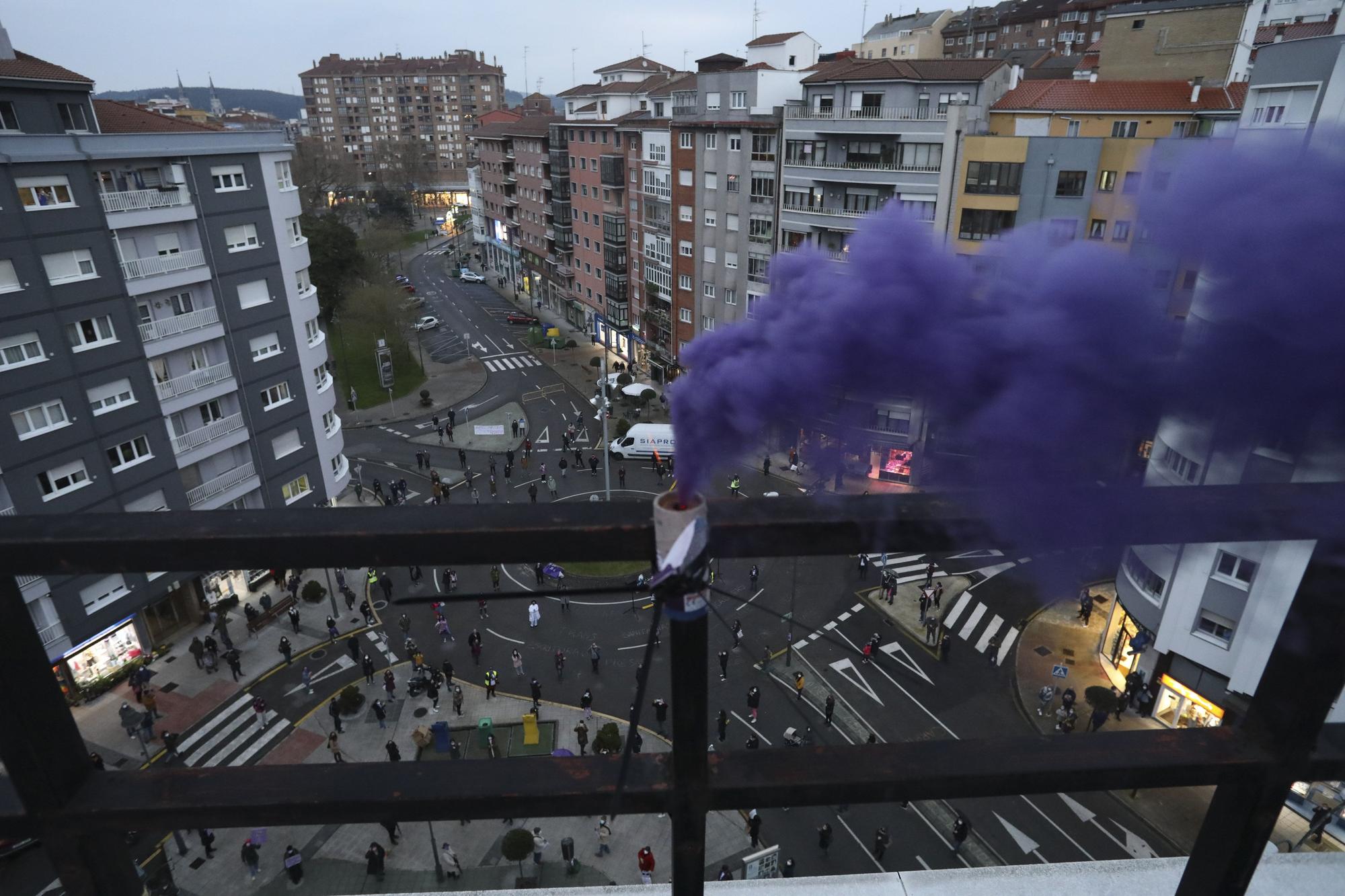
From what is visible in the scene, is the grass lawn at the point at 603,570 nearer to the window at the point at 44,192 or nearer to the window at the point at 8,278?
the window at the point at 8,278

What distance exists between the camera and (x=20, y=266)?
1998 centimetres

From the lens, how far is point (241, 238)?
26156 mm

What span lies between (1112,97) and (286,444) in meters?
37.6

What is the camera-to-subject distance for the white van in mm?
39656

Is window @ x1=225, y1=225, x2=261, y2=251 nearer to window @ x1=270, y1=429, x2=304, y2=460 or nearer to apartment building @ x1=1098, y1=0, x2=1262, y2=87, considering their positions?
window @ x1=270, y1=429, x2=304, y2=460

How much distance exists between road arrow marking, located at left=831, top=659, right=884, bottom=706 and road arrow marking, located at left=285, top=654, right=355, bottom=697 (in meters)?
16.1

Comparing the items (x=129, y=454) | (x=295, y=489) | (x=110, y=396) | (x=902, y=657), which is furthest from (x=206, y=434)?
(x=902, y=657)

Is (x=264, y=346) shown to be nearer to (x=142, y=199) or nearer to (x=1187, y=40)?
(x=142, y=199)

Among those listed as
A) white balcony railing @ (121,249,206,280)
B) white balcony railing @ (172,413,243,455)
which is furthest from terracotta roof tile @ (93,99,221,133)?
white balcony railing @ (172,413,243,455)

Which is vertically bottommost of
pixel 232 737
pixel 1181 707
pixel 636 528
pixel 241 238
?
pixel 232 737

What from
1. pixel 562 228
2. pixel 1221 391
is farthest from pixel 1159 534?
pixel 562 228

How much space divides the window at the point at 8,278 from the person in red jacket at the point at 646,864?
21.6m

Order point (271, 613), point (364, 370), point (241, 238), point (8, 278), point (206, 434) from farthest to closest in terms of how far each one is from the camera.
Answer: point (364, 370) < point (271, 613) < point (241, 238) < point (206, 434) < point (8, 278)

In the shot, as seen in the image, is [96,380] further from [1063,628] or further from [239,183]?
[1063,628]
